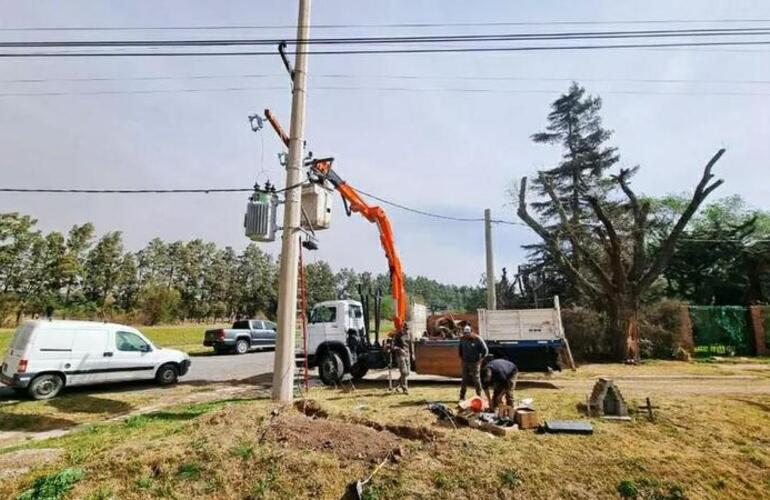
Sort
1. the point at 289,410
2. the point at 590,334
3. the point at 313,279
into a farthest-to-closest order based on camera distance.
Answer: the point at 313,279, the point at 590,334, the point at 289,410

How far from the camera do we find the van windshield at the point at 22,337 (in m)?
10.3

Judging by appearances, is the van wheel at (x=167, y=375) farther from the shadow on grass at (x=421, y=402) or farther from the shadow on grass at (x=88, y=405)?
the shadow on grass at (x=421, y=402)

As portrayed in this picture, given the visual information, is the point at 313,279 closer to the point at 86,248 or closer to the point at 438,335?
the point at 86,248

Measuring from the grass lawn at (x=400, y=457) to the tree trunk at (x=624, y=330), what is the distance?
34.5 feet

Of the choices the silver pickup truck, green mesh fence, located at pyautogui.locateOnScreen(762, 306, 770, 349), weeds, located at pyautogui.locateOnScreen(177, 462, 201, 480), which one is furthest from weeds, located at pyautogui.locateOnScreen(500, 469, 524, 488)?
green mesh fence, located at pyautogui.locateOnScreen(762, 306, 770, 349)

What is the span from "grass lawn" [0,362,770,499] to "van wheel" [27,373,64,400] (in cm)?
354

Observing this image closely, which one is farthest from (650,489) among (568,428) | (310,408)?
(310,408)

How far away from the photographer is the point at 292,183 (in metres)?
9.99

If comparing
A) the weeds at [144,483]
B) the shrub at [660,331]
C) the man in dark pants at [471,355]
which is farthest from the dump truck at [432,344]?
the shrub at [660,331]

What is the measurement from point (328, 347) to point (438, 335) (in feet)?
12.2

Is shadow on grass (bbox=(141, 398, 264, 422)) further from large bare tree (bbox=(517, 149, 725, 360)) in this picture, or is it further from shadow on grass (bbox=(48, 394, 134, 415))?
large bare tree (bbox=(517, 149, 725, 360))

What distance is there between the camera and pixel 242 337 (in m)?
23.9

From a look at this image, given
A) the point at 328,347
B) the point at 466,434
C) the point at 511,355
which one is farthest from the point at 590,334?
the point at 466,434

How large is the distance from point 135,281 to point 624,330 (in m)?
59.2
